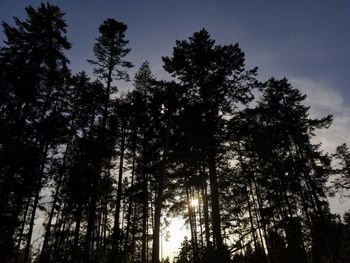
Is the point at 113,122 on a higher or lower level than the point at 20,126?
higher

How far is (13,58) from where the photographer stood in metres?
15.6

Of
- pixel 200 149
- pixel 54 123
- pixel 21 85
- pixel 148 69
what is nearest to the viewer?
pixel 21 85

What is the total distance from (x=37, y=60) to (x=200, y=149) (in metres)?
12.6

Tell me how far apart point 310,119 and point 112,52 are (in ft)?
63.7

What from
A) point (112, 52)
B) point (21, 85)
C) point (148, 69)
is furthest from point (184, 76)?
point (21, 85)

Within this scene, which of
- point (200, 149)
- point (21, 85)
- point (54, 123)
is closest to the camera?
point (21, 85)

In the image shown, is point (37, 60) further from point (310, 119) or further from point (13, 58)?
point (310, 119)

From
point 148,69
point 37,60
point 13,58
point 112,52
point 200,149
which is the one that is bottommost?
point 200,149

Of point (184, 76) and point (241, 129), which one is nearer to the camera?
point (241, 129)

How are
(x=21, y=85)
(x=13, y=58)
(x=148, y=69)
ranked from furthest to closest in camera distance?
(x=148, y=69), (x=13, y=58), (x=21, y=85)

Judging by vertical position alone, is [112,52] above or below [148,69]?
below

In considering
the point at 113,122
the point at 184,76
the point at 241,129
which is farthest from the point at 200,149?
the point at 113,122

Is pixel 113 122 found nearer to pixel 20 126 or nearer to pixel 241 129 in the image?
pixel 20 126

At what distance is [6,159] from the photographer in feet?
40.7
